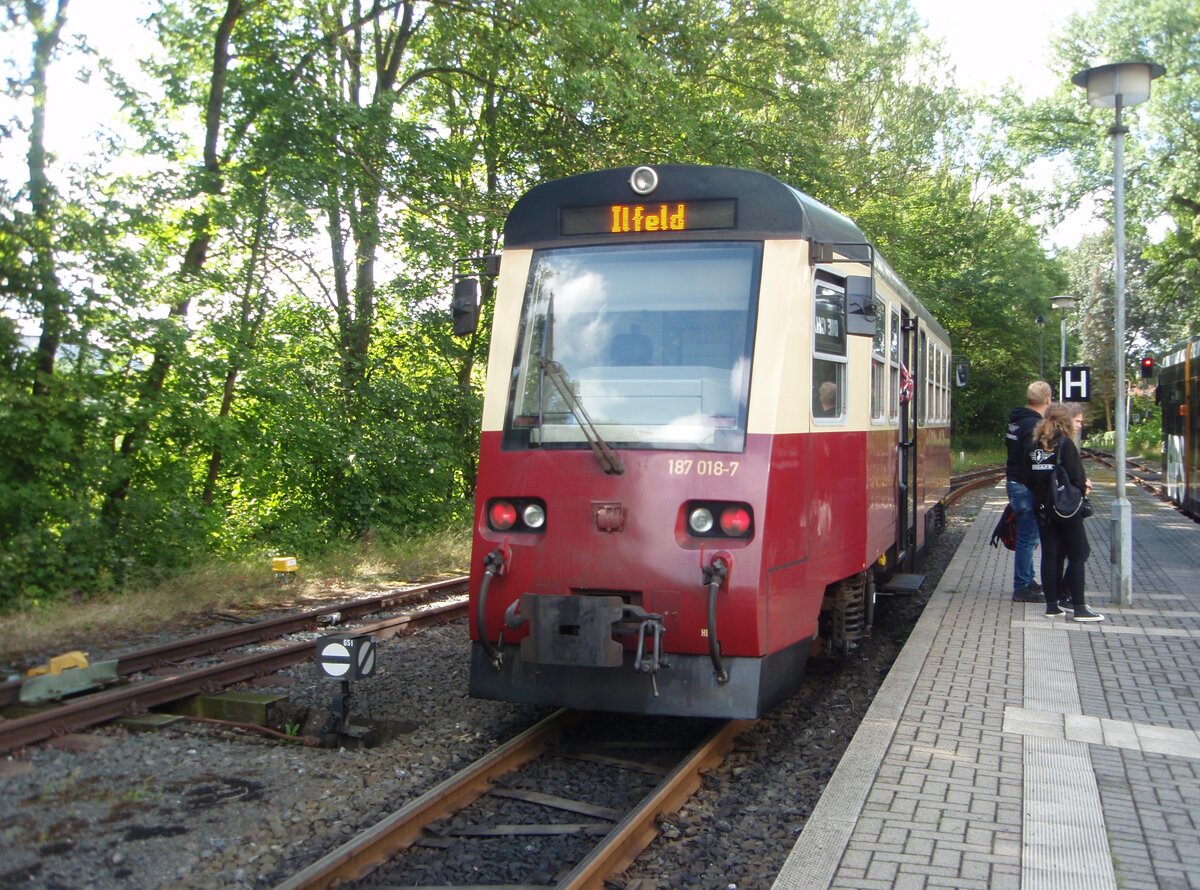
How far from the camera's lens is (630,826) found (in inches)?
182

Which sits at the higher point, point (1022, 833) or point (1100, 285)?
point (1100, 285)

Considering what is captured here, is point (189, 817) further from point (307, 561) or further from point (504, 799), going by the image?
point (307, 561)

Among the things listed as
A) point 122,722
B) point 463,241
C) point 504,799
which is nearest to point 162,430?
point 463,241

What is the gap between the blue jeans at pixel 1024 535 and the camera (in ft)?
34.4

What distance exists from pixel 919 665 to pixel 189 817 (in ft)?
16.1

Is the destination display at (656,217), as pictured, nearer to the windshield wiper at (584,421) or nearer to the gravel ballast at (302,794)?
the windshield wiper at (584,421)

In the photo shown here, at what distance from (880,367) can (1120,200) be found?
403cm

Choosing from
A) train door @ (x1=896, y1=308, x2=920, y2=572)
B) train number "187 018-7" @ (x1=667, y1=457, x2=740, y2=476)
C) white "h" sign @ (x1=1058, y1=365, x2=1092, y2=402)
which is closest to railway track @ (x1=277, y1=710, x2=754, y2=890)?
train number "187 018-7" @ (x1=667, y1=457, x2=740, y2=476)

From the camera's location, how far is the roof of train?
6.10m

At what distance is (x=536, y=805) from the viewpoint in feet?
17.2

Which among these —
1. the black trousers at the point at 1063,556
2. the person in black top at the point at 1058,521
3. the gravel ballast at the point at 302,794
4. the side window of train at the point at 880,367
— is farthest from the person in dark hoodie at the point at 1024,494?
the gravel ballast at the point at 302,794

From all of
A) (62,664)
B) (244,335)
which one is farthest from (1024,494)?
(244,335)

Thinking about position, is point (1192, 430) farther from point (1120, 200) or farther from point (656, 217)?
point (656, 217)

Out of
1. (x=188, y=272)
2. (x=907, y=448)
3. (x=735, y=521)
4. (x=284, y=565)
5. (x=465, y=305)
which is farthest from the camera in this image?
(x=188, y=272)
